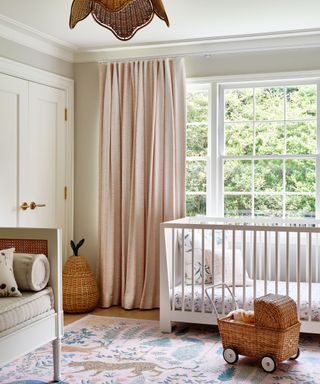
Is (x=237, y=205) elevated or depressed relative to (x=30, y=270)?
elevated

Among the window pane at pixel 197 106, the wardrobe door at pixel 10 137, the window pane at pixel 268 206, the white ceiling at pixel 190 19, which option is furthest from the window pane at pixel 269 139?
the wardrobe door at pixel 10 137

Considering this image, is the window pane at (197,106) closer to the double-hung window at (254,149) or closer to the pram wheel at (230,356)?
the double-hung window at (254,149)

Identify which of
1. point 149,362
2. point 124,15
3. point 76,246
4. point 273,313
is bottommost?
point 149,362

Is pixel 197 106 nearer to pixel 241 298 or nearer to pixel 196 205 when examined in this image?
pixel 196 205

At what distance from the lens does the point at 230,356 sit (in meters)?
3.56

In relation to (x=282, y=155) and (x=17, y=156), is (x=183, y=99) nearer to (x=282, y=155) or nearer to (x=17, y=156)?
(x=282, y=155)

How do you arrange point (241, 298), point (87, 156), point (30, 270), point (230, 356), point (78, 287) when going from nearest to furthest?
1. point (30, 270)
2. point (230, 356)
3. point (241, 298)
4. point (78, 287)
5. point (87, 156)

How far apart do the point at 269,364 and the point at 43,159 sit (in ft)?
8.65

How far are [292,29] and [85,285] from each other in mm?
2705

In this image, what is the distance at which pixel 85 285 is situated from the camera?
5.02 meters

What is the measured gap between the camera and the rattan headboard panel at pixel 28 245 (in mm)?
3250

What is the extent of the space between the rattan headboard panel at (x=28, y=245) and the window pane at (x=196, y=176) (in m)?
2.21

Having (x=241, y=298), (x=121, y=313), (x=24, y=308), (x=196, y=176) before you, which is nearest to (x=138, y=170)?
(x=196, y=176)

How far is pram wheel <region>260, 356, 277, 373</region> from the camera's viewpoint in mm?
3391
